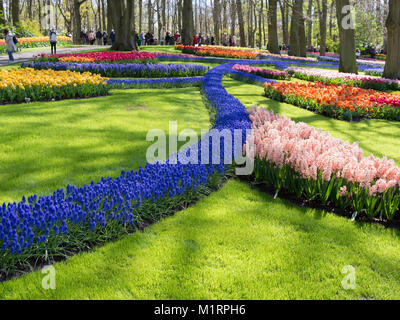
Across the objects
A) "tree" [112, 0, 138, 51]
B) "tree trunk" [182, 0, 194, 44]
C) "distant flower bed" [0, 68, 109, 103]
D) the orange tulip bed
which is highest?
"tree trunk" [182, 0, 194, 44]

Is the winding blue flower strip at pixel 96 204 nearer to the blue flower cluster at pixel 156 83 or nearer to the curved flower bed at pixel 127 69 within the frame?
the blue flower cluster at pixel 156 83

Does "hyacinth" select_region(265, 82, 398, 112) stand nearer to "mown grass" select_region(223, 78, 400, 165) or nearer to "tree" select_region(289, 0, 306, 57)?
"mown grass" select_region(223, 78, 400, 165)

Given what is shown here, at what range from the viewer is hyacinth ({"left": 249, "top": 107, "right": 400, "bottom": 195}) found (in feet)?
13.3

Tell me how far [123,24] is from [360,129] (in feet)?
50.5

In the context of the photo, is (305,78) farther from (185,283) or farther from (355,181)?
(185,283)

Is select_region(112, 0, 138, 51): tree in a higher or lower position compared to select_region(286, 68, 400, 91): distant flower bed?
higher

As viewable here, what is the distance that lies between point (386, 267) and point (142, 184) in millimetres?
2489

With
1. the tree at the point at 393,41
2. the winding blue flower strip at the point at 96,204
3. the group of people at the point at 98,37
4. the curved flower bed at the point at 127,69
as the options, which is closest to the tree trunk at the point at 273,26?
the tree at the point at 393,41

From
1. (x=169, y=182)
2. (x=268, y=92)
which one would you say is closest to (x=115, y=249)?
(x=169, y=182)

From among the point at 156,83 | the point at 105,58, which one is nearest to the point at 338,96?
the point at 156,83

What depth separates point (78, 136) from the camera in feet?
21.2

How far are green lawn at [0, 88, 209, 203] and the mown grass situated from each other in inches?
89.4

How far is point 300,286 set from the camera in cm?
287

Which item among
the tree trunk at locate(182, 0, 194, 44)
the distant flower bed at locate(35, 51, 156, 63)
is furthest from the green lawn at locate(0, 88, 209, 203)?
the tree trunk at locate(182, 0, 194, 44)
